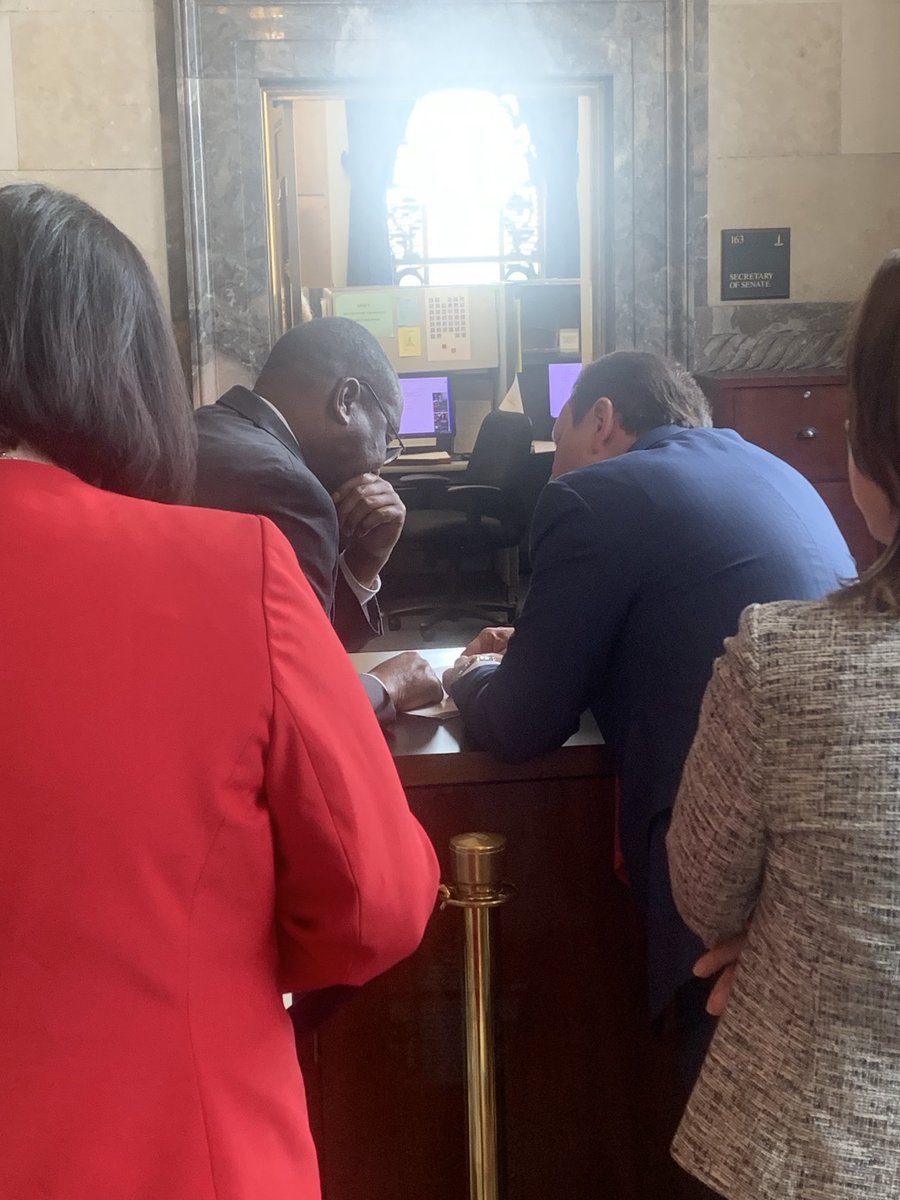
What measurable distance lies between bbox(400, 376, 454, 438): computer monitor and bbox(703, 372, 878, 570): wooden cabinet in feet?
9.28

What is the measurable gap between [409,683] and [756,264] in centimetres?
354

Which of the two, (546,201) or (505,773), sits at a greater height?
(546,201)

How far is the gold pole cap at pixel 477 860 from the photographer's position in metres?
1.45

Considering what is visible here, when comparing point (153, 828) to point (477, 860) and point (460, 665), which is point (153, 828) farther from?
point (460, 665)

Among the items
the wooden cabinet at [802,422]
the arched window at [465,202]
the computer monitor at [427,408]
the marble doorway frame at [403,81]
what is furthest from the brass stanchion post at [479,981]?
the arched window at [465,202]

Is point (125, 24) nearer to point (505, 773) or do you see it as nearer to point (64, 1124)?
point (505, 773)

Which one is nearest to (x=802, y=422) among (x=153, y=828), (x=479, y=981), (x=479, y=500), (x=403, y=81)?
(x=479, y=500)

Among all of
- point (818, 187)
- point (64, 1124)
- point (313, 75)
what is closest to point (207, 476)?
point (64, 1124)

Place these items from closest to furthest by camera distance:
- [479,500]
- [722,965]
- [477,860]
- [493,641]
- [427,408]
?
[722,965] → [477,860] → [493,641] → [479,500] → [427,408]

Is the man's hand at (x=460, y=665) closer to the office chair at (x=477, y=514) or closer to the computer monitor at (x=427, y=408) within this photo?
the office chair at (x=477, y=514)

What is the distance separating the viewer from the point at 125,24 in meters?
4.49

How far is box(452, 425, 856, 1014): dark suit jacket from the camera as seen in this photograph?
1.50 meters

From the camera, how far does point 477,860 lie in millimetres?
1450

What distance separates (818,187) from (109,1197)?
4.77 metres
